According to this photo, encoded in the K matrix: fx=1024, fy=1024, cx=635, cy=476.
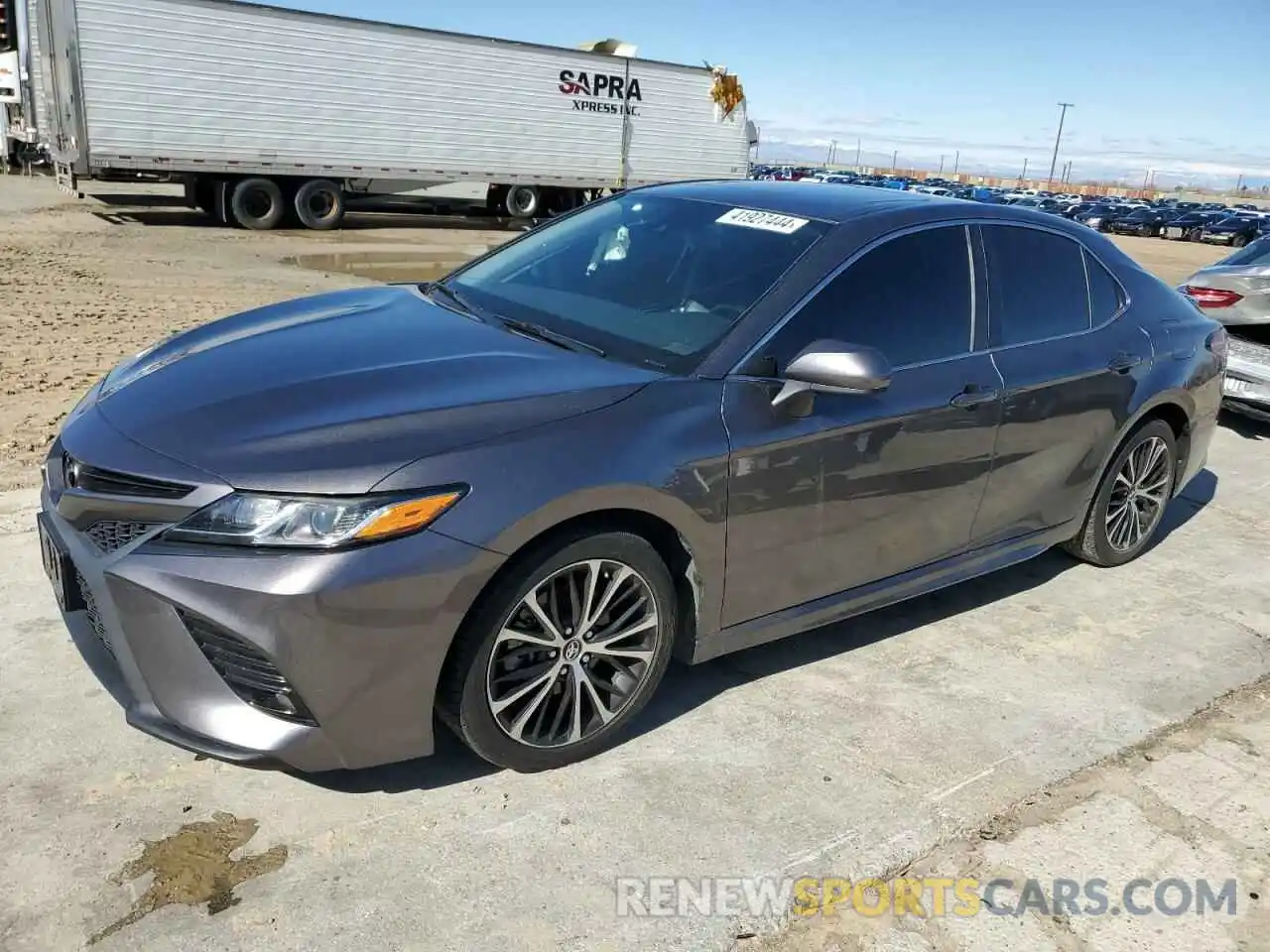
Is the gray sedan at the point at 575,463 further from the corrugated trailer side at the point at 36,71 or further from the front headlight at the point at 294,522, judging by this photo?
the corrugated trailer side at the point at 36,71

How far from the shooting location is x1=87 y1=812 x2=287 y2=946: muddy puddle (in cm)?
239

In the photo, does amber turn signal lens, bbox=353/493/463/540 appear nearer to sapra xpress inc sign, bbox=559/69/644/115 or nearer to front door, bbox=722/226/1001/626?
front door, bbox=722/226/1001/626

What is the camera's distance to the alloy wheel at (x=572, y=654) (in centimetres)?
274

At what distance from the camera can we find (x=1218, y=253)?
112ft

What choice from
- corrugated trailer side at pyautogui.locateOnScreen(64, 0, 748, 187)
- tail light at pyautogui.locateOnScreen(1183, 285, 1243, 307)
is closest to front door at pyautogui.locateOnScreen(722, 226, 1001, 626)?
tail light at pyautogui.locateOnScreen(1183, 285, 1243, 307)

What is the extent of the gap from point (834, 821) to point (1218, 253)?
37323mm

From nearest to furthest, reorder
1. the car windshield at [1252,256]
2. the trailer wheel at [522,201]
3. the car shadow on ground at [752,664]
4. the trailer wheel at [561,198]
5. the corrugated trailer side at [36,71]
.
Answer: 1. the car shadow on ground at [752,664]
2. the car windshield at [1252,256]
3. the corrugated trailer side at [36,71]
4. the trailer wheel at [522,201]
5. the trailer wheel at [561,198]

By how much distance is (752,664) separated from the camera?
371 cm

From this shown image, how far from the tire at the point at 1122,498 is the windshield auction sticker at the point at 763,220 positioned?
1981 millimetres

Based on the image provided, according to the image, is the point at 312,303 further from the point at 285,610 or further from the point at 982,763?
the point at 982,763

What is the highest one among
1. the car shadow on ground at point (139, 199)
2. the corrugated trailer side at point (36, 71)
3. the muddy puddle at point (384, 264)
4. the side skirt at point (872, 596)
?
the corrugated trailer side at point (36, 71)

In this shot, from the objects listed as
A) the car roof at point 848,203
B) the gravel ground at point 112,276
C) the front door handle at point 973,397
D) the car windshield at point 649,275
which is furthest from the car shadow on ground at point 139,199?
the front door handle at point 973,397

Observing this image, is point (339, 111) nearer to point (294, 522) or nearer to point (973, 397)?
point (973, 397)

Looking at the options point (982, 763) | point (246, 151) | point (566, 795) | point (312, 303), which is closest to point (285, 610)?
point (566, 795)
